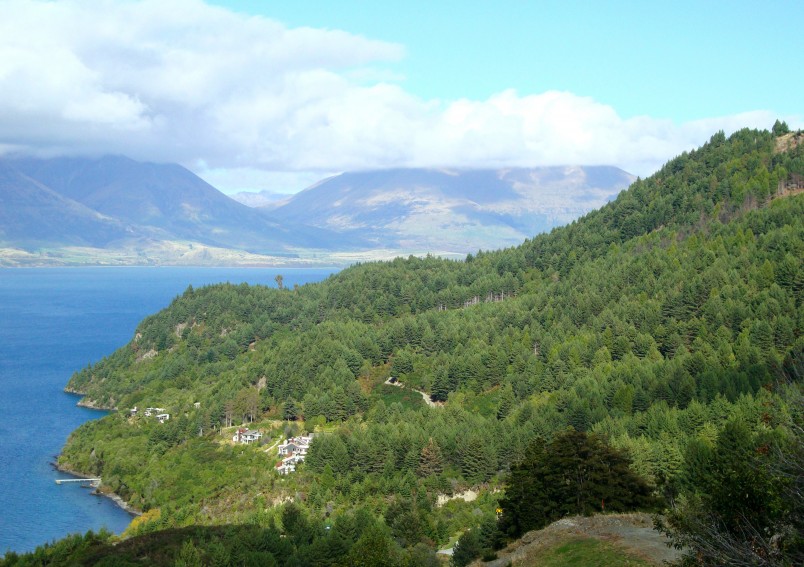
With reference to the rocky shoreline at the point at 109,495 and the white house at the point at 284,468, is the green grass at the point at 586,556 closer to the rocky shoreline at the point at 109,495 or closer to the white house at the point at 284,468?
the white house at the point at 284,468

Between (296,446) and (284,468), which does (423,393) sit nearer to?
(296,446)

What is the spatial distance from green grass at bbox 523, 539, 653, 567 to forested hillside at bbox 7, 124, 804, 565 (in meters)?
4.92

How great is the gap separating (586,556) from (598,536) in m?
3.14

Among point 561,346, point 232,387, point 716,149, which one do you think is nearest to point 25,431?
point 232,387

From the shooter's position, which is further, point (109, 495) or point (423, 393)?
point (423, 393)

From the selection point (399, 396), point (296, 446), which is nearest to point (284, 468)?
point (296, 446)

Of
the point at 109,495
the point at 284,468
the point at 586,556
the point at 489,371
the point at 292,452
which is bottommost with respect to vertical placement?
the point at 109,495

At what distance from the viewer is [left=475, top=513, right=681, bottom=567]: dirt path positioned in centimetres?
3550

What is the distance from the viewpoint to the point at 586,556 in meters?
36.2

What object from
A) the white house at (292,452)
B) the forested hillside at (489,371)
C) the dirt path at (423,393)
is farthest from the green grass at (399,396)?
the white house at (292,452)

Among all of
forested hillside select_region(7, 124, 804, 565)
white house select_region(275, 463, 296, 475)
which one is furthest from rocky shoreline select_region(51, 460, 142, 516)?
white house select_region(275, 463, 296, 475)

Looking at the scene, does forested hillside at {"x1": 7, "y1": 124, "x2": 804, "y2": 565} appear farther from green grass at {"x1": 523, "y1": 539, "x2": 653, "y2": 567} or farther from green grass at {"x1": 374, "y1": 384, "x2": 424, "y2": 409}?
green grass at {"x1": 523, "y1": 539, "x2": 653, "y2": 567}

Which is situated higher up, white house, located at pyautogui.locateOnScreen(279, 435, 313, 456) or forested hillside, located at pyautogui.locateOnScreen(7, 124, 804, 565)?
forested hillside, located at pyautogui.locateOnScreen(7, 124, 804, 565)

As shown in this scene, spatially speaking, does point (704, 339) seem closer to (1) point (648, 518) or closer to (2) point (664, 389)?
(2) point (664, 389)
